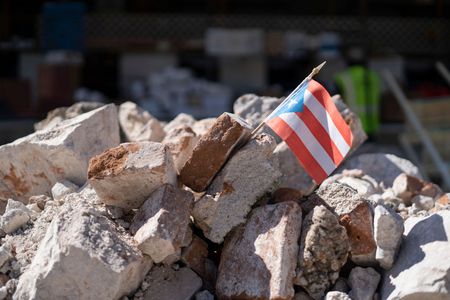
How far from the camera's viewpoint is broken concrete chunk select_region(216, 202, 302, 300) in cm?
457

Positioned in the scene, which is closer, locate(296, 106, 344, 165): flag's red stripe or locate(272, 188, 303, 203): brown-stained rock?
locate(296, 106, 344, 165): flag's red stripe

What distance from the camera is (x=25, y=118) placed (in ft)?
45.2

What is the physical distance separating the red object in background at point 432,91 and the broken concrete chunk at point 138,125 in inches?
268

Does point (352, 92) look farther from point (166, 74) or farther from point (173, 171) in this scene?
point (173, 171)

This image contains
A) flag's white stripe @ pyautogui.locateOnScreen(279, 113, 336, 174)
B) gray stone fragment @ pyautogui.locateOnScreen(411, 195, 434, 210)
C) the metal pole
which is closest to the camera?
A: flag's white stripe @ pyautogui.locateOnScreen(279, 113, 336, 174)

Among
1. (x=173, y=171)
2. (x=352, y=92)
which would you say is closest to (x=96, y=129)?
(x=173, y=171)

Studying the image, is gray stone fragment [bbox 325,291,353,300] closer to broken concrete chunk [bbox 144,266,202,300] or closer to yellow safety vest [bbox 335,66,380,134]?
broken concrete chunk [bbox 144,266,202,300]

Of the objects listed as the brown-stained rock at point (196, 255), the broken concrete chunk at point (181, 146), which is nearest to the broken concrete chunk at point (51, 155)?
the broken concrete chunk at point (181, 146)

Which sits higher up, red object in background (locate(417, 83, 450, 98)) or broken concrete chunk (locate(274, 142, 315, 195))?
broken concrete chunk (locate(274, 142, 315, 195))

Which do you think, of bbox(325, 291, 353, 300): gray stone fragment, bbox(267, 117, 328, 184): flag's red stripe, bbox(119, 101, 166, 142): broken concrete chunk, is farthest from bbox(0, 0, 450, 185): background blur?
bbox(325, 291, 353, 300): gray stone fragment

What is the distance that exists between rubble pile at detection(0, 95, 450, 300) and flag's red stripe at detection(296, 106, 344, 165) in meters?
0.18

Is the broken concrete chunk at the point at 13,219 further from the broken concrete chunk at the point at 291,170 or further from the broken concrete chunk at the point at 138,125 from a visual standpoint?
the broken concrete chunk at the point at 291,170

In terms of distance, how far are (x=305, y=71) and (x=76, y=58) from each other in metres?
3.68

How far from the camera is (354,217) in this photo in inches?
193
